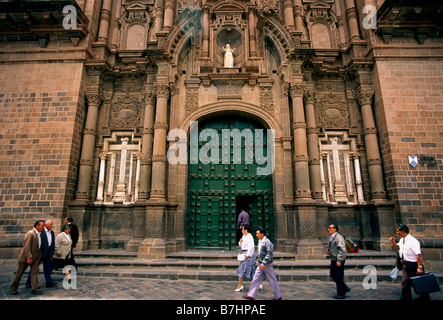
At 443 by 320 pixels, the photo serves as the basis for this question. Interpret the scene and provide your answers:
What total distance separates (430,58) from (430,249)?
8.10 meters

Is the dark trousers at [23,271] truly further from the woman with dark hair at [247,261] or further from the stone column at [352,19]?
the stone column at [352,19]

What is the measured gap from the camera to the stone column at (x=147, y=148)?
10.7 metres

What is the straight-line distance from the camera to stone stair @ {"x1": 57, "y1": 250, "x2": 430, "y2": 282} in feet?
25.0

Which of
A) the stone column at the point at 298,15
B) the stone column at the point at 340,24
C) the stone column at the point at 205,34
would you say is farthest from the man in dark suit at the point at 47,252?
the stone column at the point at 340,24

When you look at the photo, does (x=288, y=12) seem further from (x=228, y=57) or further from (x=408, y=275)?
(x=408, y=275)

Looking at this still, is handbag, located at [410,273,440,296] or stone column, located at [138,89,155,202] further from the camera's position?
stone column, located at [138,89,155,202]

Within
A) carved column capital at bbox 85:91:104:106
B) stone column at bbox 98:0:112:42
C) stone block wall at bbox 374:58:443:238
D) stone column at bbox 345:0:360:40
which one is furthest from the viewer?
stone column at bbox 98:0:112:42

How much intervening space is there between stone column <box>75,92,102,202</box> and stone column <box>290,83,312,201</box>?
8845mm

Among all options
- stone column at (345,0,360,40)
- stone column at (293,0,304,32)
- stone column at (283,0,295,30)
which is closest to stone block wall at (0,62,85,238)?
stone column at (283,0,295,30)

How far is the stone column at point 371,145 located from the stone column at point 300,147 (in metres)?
2.80

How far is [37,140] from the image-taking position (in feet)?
34.7

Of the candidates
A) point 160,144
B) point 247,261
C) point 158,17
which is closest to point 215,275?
point 247,261

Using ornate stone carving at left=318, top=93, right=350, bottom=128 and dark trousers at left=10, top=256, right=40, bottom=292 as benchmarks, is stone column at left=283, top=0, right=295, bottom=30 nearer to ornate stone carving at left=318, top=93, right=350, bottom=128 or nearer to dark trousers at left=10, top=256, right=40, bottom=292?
ornate stone carving at left=318, top=93, right=350, bottom=128
